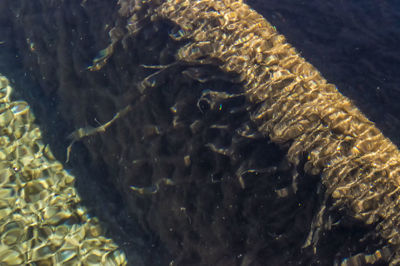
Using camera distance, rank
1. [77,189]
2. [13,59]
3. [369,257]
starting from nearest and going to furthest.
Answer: [369,257]
[77,189]
[13,59]

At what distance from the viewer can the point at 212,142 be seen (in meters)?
3.16

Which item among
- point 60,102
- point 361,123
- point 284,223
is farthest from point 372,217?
point 60,102

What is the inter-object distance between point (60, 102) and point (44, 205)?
1640 millimetres

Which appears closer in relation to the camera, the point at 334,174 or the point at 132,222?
the point at 334,174

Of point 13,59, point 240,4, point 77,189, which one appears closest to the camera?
point 240,4

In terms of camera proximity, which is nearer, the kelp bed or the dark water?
the kelp bed

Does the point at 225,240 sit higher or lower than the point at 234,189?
lower

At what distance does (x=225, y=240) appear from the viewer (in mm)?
3070

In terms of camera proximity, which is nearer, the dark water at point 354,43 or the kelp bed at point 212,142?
the kelp bed at point 212,142

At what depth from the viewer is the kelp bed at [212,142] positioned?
2510 mm

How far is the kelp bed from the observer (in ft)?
8.23

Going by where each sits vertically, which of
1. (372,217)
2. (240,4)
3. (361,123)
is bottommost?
(372,217)

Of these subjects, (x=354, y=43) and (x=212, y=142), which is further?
(x=354, y=43)

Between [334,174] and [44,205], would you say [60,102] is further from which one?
[334,174]
